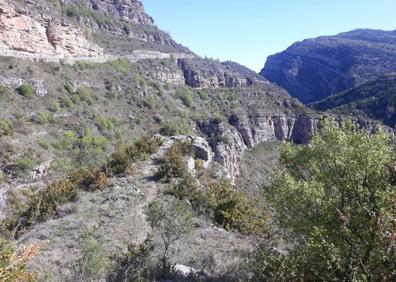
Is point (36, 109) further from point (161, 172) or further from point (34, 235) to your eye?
point (34, 235)

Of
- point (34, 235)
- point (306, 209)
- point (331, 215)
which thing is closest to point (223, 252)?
point (306, 209)

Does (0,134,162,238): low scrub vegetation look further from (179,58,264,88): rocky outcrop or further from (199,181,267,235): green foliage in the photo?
(179,58,264,88): rocky outcrop

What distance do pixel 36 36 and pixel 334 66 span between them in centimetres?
13458

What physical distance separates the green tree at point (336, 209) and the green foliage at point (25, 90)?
3649 cm

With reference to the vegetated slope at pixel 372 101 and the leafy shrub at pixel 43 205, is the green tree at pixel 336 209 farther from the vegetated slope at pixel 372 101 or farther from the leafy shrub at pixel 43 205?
the vegetated slope at pixel 372 101

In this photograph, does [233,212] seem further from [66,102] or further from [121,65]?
[121,65]

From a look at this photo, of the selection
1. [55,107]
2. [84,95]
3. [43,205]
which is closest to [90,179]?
[43,205]

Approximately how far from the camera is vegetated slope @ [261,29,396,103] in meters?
146

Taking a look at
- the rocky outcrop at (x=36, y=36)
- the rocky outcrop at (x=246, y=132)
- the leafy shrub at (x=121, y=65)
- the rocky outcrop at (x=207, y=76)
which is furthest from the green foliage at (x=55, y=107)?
the rocky outcrop at (x=207, y=76)

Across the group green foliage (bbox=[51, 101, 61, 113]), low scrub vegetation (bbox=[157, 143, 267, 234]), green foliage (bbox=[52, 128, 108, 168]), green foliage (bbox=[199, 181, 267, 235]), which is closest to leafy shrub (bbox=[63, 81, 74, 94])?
green foliage (bbox=[51, 101, 61, 113])

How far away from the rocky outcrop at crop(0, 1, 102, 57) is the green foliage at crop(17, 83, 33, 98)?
603cm

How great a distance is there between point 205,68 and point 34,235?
8564cm

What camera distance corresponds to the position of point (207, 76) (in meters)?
94.9

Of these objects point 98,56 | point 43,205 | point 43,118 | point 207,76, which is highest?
point 98,56
